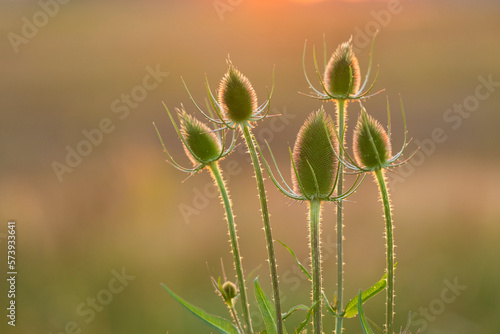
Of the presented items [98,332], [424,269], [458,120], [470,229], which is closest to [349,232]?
[424,269]

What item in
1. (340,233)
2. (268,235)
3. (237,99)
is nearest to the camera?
(268,235)

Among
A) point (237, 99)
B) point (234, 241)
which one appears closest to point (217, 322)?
point (234, 241)

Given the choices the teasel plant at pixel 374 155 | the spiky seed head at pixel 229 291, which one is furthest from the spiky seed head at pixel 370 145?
the spiky seed head at pixel 229 291

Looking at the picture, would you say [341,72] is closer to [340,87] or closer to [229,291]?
[340,87]

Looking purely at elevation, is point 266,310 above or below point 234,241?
below

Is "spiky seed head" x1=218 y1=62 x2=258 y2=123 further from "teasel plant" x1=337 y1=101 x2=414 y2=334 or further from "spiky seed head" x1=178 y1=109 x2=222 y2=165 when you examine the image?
"teasel plant" x1=337 y1=101 x2=414 y2=334

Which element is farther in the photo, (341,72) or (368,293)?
(341,72)

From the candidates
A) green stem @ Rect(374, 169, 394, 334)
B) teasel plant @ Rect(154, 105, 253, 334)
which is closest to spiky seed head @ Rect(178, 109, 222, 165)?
teasel plant @ Rect(154, 105, 253, 334)
